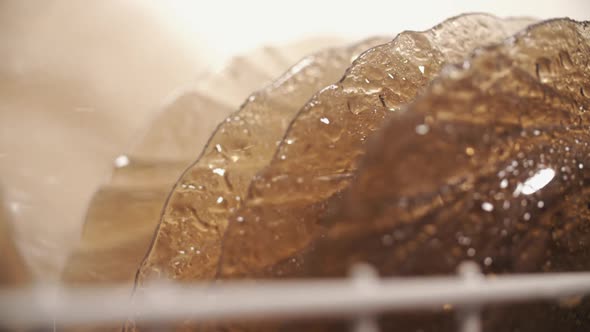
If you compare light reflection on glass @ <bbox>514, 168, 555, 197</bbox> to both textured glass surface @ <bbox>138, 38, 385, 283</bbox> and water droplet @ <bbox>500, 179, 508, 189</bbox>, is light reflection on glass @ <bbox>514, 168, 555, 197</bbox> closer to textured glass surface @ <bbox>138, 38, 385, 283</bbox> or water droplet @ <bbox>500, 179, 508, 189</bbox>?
water droplet @ <bbox>500, 179, 508, 189</bbox>

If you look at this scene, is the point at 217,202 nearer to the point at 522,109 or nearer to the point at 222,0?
the point at 522,109

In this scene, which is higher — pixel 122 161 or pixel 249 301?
pixel 249 301

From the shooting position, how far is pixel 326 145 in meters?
0.43

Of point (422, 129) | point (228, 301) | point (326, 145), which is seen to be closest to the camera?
point (228, 301)

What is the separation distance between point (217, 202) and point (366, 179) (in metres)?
0.23

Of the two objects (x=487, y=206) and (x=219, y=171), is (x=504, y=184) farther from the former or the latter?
(x=219, y=171)

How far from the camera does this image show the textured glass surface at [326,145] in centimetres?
38

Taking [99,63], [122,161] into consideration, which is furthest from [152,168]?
[99,63]

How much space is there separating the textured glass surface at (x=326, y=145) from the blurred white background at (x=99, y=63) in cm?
43

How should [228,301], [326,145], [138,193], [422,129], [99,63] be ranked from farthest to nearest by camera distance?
[99,63]
[138,193]
[326,145]
[422,129]
[228,301]

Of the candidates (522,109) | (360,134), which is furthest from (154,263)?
(522,109)

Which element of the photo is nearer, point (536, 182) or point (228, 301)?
point (228, 301)

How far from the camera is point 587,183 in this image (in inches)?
15.9

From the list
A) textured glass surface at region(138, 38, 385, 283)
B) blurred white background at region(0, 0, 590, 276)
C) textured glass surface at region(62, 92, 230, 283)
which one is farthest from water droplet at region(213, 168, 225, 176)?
blurred white background at region(0, 0, 590, 276)
